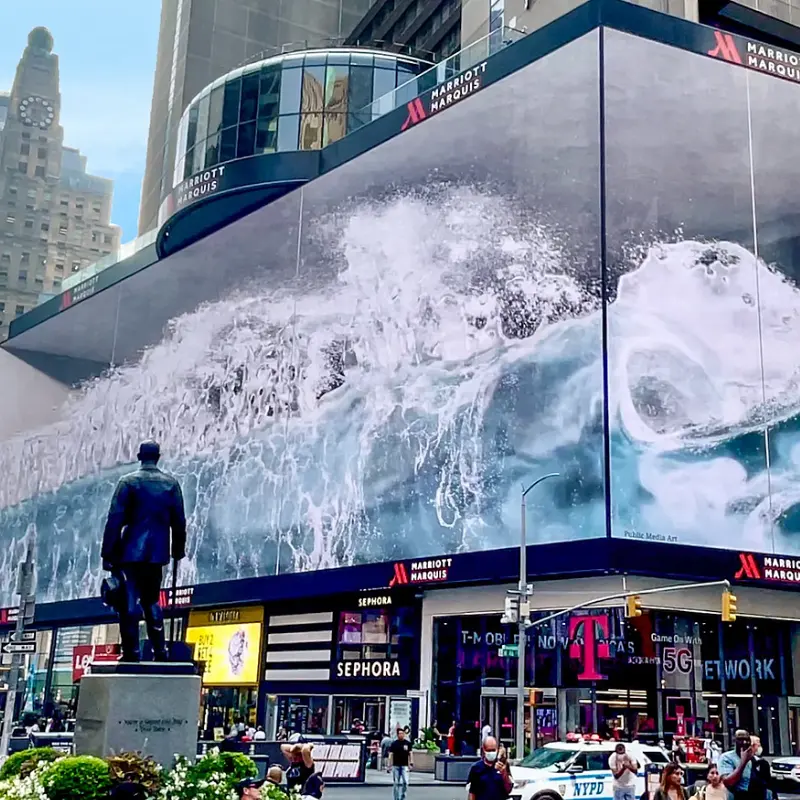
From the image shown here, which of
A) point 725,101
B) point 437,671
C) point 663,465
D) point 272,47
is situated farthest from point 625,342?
point 272,47

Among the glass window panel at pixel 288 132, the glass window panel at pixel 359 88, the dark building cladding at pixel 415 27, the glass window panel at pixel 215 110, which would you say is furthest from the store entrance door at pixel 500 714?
the dark building cladding at pixel 415 27

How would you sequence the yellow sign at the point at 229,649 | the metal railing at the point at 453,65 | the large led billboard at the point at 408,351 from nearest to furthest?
the large led billboard at the point at 408,351 < the metal railing at the point at 453,65 < the yellow sign at the point at 229,649

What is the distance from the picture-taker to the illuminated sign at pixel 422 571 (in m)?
43.8

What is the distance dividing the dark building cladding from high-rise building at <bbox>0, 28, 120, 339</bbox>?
59780mm

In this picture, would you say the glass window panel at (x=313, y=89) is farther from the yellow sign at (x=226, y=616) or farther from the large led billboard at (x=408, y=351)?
the yellow sign at (x=226, y=616)

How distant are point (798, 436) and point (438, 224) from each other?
1800 cm

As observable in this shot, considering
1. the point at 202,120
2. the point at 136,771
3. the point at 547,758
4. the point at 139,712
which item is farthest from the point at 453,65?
the point at 136,771

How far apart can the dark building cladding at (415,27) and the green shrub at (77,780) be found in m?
79.7

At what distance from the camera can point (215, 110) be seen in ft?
203

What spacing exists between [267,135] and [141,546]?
Answer: 4818 centimetres

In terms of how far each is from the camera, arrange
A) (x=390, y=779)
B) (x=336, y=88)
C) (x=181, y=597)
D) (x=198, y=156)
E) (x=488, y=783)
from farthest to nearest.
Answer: (x=198, y=156), (x=336, y=88), (x=181, y=597), (x=390, y=779), (x=488, y=783)

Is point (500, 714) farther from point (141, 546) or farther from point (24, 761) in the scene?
point (24, 761)

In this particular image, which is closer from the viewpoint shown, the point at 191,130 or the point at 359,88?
the point at 359,88

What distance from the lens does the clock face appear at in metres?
165
